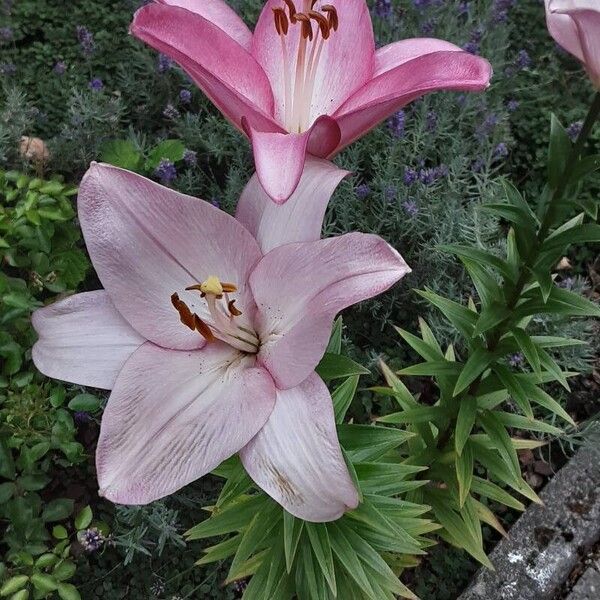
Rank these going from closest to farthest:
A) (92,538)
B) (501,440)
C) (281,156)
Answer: (281,156)
(501,440)
(92,538)

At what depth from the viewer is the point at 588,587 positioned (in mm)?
1646

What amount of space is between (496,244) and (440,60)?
1.36 m

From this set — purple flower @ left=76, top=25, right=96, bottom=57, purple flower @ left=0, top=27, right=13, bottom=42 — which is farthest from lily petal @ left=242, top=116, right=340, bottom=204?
purple flower @ left=0, top=27, right=13, bottom=42

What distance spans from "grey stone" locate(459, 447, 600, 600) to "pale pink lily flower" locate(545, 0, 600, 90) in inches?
49.4

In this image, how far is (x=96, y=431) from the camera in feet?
5.79

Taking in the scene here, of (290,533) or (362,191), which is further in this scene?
(362,191)

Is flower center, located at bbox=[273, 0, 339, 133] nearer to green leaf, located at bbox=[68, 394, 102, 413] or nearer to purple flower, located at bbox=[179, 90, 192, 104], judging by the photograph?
green leaf, located at bbox=[68, 394, 102, 413]

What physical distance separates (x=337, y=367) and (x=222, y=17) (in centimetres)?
41

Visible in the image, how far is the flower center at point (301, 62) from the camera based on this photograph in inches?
29.1

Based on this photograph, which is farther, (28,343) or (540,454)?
(540,454)

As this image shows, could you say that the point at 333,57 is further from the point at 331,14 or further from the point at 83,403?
the point at 83,403

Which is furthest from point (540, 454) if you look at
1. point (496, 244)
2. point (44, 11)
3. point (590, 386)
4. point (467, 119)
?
point (44, 11)

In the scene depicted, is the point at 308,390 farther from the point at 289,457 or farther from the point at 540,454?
the point at 540,454

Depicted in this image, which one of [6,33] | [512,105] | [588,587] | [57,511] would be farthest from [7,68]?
[588,587]
